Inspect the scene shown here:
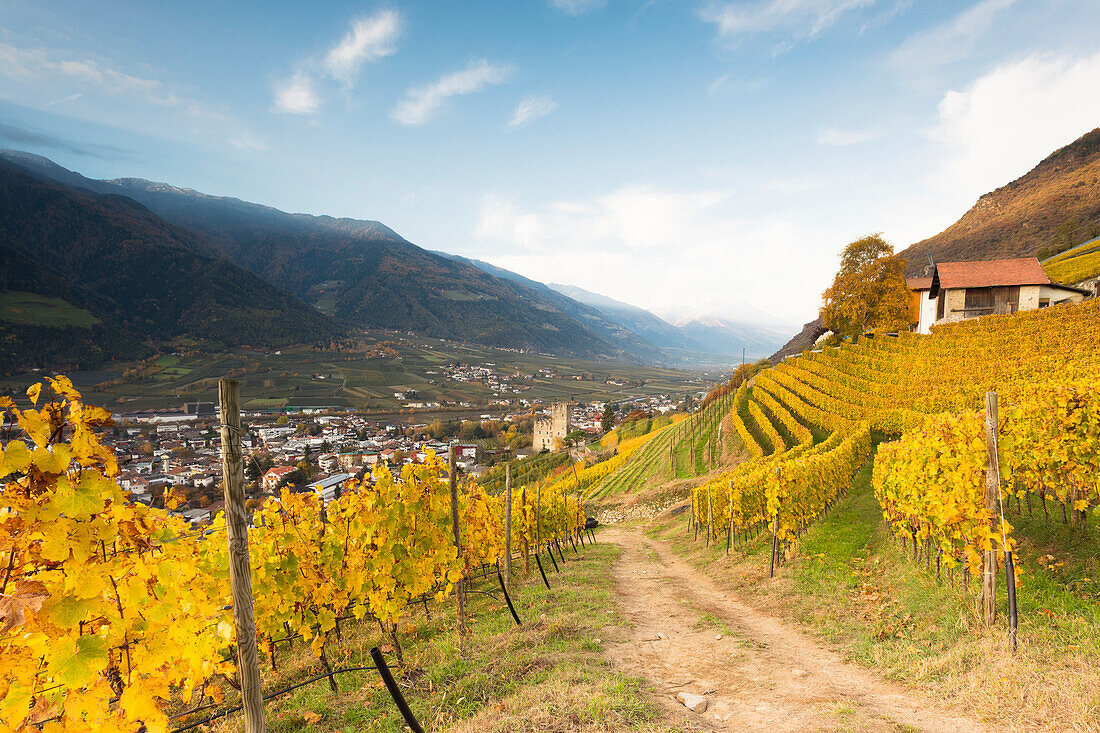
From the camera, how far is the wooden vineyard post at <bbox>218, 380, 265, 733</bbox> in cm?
274

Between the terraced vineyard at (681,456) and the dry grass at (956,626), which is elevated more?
the dry grass at (956,626)

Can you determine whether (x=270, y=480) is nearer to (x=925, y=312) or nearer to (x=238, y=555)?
(x=238, y=555)

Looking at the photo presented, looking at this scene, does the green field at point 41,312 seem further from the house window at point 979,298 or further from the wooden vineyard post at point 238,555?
the house window at point 979,298

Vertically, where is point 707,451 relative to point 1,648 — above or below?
below

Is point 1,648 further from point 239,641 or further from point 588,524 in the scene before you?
point 588,524

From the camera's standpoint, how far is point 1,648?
2.29 metres

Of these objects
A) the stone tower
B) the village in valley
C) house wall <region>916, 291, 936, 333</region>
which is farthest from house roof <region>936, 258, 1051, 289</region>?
the stone tower

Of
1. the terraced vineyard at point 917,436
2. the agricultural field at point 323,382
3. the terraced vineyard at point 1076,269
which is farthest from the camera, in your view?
the agricultural field at point 323,382

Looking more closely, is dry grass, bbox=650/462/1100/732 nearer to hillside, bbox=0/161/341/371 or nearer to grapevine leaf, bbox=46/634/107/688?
grapevine leaf, bbox=46/634/107/688

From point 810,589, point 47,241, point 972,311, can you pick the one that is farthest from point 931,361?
point 47,241

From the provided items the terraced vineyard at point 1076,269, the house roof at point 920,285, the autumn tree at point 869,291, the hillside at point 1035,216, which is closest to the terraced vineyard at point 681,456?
the autumn tree at point 869,291

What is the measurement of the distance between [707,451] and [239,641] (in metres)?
36.9

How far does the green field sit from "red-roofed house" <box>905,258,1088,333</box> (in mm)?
160930

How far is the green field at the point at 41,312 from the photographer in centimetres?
9988
